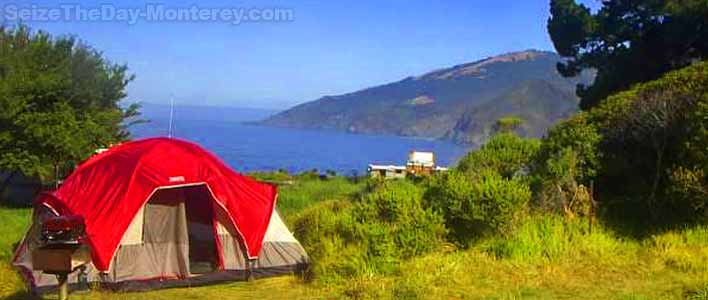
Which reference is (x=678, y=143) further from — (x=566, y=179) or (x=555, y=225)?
(x=555, y=225)

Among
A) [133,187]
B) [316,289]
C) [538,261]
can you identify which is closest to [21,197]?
[133,187]

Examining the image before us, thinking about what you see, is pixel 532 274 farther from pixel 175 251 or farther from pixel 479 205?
pixel 175 251

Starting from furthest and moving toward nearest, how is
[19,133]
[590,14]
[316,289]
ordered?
[590,14]
[19,133]
[316,289]

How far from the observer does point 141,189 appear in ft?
32.6

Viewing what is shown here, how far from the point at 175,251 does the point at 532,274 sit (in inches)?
191

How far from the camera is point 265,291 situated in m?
9.76

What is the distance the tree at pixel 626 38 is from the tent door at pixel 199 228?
12158 millimetres

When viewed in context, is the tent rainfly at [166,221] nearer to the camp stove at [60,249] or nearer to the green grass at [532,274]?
the green grass at [532,274]

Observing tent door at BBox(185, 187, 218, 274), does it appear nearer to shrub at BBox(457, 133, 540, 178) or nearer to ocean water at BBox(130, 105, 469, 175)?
ocean water at BBox(130, 105, 469, 175)

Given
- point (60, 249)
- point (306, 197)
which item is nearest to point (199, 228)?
point (60, 249)

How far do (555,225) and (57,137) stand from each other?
13.6 m

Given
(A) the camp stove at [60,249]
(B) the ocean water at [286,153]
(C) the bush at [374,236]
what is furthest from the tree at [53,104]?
(A) the camp stove at [60,249]

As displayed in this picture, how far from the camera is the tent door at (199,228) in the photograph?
1109 centimetres

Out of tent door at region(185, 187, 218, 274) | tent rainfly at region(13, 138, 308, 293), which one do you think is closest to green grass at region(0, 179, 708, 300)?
tent rainfly at region(13, 138, 308, 293)
